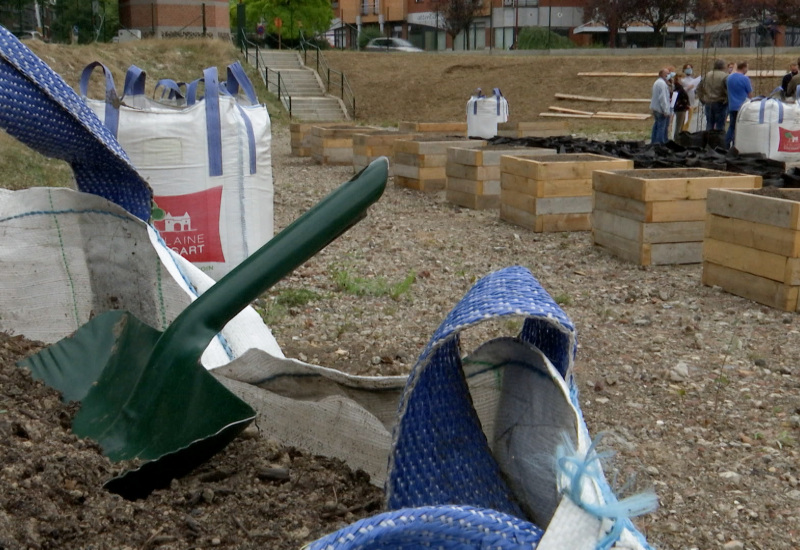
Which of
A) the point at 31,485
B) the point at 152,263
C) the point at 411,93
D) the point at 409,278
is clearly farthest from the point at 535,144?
the point at 411,93

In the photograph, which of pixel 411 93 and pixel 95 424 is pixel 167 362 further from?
pixel 411 93

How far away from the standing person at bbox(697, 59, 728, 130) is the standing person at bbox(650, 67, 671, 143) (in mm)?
661

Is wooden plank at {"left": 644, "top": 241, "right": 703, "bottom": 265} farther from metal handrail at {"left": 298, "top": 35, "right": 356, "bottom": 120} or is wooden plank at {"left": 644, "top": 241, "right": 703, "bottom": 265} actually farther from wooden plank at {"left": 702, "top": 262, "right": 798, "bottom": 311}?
metal handrail at {"left": 298, "top": 35, "right": 356, "bottom": 120}

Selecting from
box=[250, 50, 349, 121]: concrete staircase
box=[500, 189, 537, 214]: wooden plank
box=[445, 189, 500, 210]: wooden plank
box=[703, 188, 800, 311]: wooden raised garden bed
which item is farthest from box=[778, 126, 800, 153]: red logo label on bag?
box=[250, 50, 349, 121]: concrete staircase

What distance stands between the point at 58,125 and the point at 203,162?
2.02m

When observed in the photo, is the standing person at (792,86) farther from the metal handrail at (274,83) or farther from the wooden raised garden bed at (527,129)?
the metal handrail at (274,83)

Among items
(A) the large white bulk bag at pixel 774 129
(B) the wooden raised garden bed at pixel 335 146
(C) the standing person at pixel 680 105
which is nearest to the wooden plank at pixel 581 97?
(C) the standing person at pixel 680 105

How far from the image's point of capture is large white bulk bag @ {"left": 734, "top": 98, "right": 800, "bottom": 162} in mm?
12305

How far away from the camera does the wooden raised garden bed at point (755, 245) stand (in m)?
5.54

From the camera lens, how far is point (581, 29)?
159 feet

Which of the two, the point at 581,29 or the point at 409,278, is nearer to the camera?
the point at 409,278

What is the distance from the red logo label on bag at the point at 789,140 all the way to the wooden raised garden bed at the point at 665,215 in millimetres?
5950

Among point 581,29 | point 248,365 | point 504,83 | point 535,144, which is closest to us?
point 248,365

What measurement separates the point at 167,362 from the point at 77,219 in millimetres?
1072
